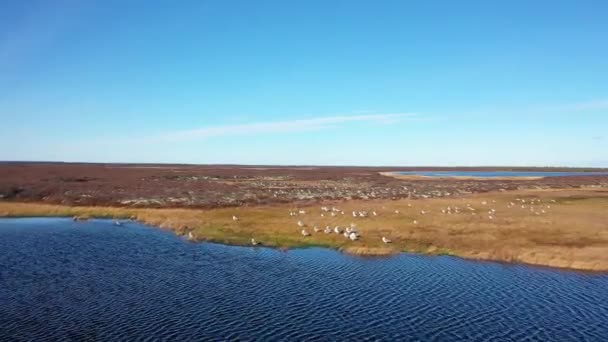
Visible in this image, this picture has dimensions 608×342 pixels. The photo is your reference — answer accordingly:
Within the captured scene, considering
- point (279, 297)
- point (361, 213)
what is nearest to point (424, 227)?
point (361, 213)

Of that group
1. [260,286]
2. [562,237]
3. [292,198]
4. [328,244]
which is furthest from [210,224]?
[562,237]

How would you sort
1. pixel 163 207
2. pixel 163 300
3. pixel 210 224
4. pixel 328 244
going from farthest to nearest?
pixel 163 207 < pixel 210 224 < pixel 328 244 < pixel 163 300

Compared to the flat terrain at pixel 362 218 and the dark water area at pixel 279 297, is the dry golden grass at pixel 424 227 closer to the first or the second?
the flat terrain at pixel 362 218

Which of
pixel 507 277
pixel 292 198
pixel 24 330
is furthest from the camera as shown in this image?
pixel 292 198

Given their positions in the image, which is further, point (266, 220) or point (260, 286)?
point (266, 220)

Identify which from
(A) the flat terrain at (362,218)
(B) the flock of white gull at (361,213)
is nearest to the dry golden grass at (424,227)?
(A) the flat terrain at (362,218)

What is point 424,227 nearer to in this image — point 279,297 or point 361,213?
point 361,213

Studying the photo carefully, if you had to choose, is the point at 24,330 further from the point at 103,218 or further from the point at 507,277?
the point at 103,218
